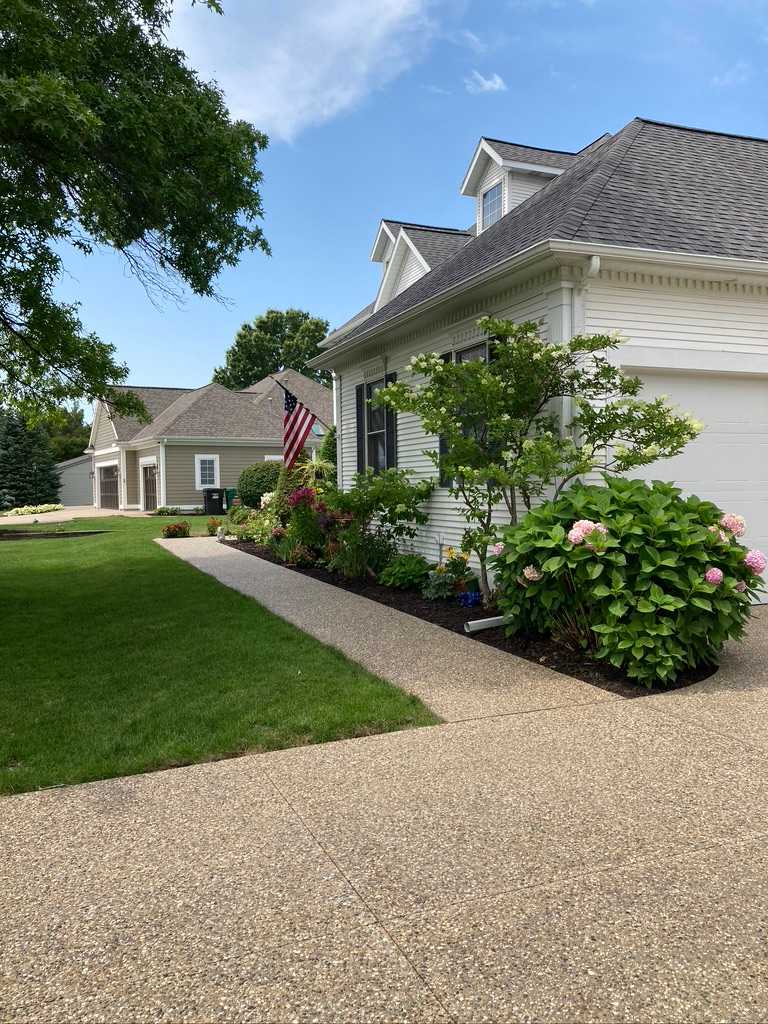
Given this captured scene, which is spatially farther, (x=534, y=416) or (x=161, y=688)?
(x=534, y=416)

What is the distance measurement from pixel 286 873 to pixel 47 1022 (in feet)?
3.07

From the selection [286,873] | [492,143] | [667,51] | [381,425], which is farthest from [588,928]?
[492,143]

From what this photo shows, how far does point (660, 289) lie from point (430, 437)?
3426 mm

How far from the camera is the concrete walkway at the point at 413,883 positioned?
2.14 m

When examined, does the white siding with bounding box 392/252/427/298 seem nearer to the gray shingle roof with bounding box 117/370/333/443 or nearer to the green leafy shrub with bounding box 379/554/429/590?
the green leafy shrub with bounding box 379/554/429/590

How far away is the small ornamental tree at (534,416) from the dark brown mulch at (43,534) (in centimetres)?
1391

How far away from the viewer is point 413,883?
2.71 m

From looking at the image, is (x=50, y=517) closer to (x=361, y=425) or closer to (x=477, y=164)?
(x=361, y=425)

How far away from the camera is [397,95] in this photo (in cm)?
1395

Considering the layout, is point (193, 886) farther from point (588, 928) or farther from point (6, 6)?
point (6, 6)

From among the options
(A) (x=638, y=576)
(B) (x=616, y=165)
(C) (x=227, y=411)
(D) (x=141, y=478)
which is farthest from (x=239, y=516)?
(D) (x=141, y=478)

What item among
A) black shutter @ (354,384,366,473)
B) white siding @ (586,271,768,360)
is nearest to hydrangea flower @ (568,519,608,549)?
white siding @ (586,271,768,360)

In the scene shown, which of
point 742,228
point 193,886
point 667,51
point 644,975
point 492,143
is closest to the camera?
point 644,975

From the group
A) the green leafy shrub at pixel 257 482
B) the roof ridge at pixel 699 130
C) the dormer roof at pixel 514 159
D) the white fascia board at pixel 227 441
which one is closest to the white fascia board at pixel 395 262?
the dormer roof at pixel 514 159
